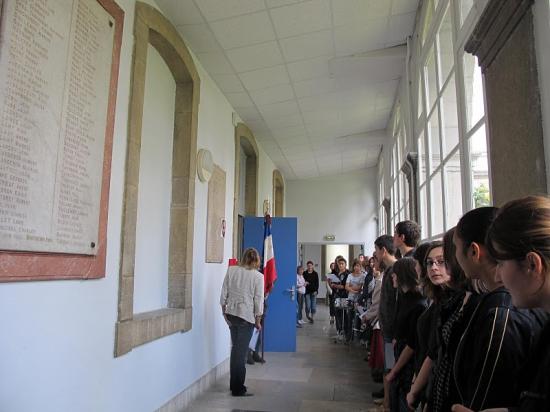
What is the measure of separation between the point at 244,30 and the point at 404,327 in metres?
2.71

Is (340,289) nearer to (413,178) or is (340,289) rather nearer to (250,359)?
(250,359)

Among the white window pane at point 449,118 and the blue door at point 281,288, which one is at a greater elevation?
the white window pane at point 449,118

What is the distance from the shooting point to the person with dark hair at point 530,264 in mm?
884

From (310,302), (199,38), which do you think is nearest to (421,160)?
(199,38)

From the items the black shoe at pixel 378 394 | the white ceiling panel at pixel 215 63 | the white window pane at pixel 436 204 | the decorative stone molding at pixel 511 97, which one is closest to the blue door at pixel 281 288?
the black shoe at pixel 378 394

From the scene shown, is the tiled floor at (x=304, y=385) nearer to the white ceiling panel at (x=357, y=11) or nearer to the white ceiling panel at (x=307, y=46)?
the white ceiling panel at (x=307, y=46)

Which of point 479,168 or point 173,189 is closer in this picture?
point 479,168

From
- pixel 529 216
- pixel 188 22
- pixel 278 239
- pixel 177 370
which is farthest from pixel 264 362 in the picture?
pixel 529 216

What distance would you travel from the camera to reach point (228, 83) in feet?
16.2

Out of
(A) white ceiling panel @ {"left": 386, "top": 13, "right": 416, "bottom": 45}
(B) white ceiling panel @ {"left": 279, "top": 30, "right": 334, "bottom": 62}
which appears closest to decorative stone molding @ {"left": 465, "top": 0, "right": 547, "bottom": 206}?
(B) white ceiling panel @ {"left": 279, "top": 30, "right": 334, "bottom": 62}

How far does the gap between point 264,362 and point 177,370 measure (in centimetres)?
205

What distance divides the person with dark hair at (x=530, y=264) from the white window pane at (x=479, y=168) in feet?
5.48

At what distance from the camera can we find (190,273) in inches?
159

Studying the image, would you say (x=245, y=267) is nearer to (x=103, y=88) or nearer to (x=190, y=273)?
(x=190, y=273)
